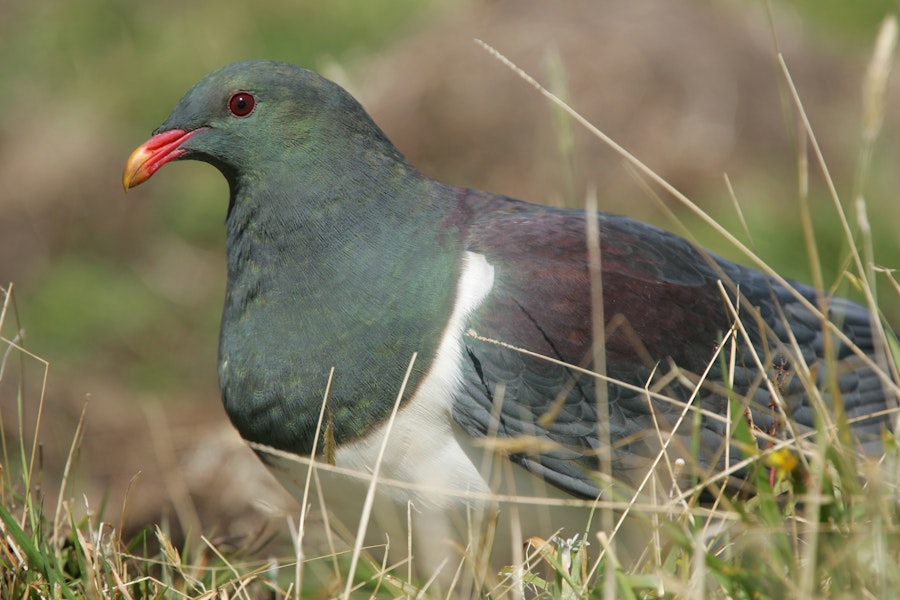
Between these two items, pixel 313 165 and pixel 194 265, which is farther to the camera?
pixel 194 265

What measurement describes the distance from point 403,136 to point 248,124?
5049 millimetres

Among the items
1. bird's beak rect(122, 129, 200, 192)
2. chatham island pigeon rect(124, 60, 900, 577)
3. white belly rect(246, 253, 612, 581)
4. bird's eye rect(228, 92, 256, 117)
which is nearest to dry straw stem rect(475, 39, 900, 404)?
chatham island pigeon rect(124, 60, 900, 577)

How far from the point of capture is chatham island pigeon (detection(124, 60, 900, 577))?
3211 millimetres

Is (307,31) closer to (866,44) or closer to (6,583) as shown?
(866,44)

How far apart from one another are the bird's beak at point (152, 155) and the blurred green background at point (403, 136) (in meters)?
3.03

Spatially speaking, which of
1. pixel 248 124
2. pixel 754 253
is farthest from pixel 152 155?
pixel 754 253

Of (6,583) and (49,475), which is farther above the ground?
(6,583)

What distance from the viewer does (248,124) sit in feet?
11.2

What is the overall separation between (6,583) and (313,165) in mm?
1366

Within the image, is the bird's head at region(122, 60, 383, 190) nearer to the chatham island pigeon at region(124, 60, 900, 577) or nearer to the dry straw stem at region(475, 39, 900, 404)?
the chatham island pigeon at region(124, 60, 900, 577)

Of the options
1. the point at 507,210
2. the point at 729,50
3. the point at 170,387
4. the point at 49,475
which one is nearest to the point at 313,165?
the point at 507,210

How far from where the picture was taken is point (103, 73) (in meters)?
9.38

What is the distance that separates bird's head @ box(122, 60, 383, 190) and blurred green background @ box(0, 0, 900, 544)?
307 cm

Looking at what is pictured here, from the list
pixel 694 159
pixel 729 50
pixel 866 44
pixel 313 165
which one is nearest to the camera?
pixel 313 165
